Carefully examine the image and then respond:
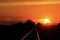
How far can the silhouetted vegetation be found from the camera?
6.29 feet

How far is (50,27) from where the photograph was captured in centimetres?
192

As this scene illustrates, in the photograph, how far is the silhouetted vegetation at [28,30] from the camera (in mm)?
1918

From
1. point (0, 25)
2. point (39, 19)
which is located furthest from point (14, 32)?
point (39, 19)

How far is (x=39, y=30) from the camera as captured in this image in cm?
194

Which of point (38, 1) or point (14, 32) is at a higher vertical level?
→ point (38, 1)

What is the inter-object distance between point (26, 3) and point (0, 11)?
323 millimetres

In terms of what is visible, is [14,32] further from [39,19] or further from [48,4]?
[48,4]

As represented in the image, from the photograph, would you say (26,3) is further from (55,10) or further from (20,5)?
(55,10)

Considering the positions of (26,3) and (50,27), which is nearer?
(50,27)

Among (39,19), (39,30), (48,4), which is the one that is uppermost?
(48,4)

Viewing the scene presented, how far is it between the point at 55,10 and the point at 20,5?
0.41 meters

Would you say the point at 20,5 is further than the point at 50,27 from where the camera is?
Yes

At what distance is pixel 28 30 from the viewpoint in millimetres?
1939

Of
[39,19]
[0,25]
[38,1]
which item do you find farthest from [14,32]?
[38,1]
